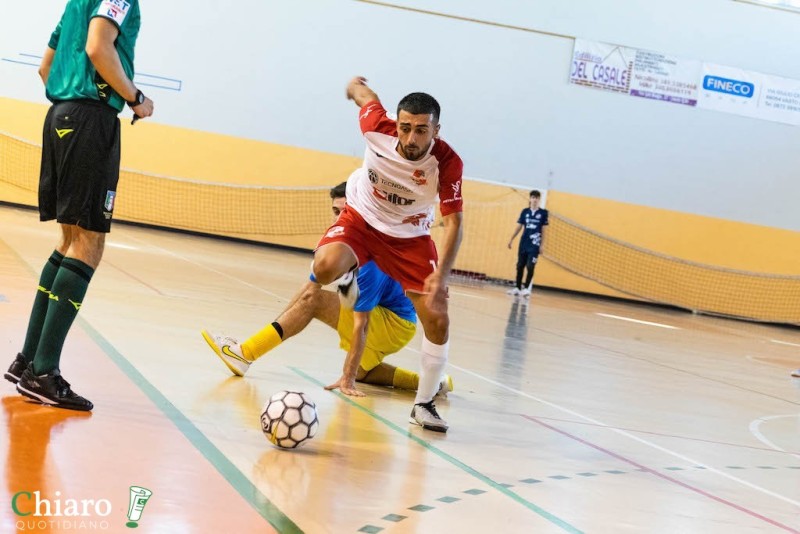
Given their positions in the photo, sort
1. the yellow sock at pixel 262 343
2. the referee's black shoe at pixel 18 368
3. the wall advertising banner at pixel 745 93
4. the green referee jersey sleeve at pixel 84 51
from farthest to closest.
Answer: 1. the wall advertising banner at pixel 745 93
2. the yellow sock at pixel 262 343
3. the referee's black shoe at pixel 18 368
4. the green referee jersey sleeve at pixel 84 51

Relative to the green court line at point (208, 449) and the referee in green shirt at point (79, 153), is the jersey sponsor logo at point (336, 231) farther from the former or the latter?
the referee in green shirt at point (79, 153)

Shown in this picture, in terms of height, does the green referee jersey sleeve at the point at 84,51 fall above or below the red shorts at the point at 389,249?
above

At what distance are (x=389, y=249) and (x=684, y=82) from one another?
1710 centimetres

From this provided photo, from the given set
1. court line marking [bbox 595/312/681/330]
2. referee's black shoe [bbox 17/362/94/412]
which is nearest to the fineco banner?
court line marking [bbox 595/312/681/330]

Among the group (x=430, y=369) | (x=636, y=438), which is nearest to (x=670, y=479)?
(x=636, y=438)

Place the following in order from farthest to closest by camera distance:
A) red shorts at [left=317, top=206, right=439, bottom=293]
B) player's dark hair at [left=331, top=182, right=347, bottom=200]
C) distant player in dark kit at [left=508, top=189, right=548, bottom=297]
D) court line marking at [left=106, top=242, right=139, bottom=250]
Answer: distant player in dark kit at [left=508, top=189, right=548, bottom=297] < court line marking at [left=106, top=242, right=139, bottom=250] < player's dark hair at [left=331, top=182, right=347, bottom=200] < red shorts at [left=317, top=206, right=439, bottom=293]

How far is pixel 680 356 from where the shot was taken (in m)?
11.3

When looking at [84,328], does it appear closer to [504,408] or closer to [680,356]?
[504,408]

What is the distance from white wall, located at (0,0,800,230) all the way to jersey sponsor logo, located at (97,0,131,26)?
15404 millimetres

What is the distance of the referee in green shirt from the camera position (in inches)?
165

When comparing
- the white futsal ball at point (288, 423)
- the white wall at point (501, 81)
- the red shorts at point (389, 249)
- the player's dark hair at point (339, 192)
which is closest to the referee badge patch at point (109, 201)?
the white futsal ball at point (288, 423)

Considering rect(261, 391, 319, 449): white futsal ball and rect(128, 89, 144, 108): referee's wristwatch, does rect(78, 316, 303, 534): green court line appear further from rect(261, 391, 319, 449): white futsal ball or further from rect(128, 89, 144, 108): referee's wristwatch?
rect(128, 89, 144, 108): referee's wristwatch

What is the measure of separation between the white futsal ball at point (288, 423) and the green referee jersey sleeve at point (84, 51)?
1.51 meters

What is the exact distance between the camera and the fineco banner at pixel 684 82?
68.0ft
